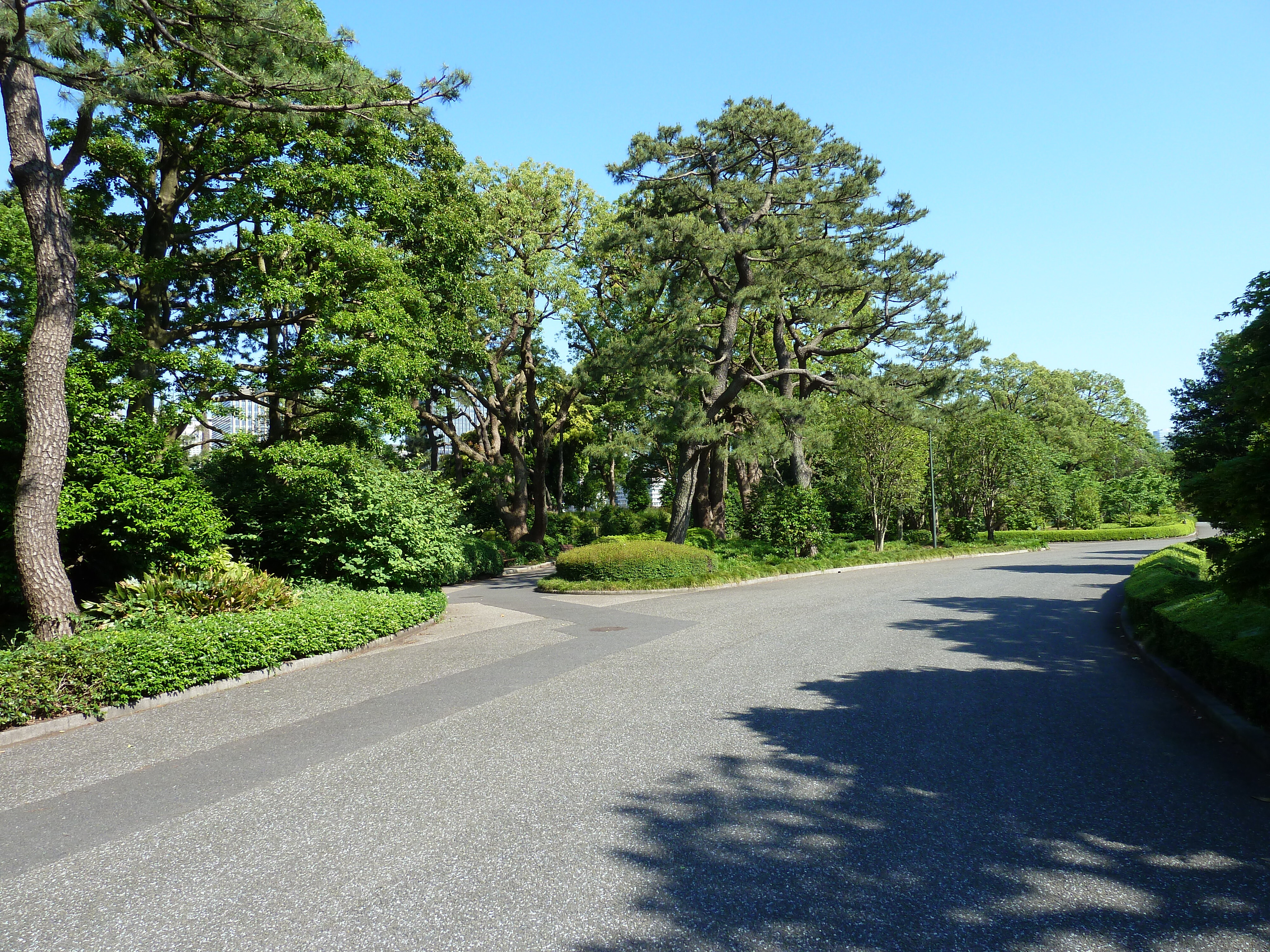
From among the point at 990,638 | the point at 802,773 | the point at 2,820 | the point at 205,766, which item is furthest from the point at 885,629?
the point at 2,820

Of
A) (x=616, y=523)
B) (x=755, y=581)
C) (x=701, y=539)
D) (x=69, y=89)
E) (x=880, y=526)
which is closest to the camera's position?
(x=69, y=89)

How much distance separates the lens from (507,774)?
5.31m

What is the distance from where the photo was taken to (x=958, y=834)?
4.15 metres

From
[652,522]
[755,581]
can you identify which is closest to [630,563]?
[755,581]

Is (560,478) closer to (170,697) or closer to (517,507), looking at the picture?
(517,507)

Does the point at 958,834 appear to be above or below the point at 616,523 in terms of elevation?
below

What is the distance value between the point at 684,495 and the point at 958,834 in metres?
18.9

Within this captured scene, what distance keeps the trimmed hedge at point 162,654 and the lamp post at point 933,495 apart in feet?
84.7

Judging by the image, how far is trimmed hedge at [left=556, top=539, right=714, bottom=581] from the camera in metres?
18.7

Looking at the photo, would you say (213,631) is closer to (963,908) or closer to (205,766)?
(205,766)

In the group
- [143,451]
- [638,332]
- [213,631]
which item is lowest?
[213,631]

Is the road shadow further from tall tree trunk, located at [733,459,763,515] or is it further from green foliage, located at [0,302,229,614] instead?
tall tree trunk, located at [733,459,763,515]

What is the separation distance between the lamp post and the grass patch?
89 centimetres

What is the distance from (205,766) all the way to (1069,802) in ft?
21.2
